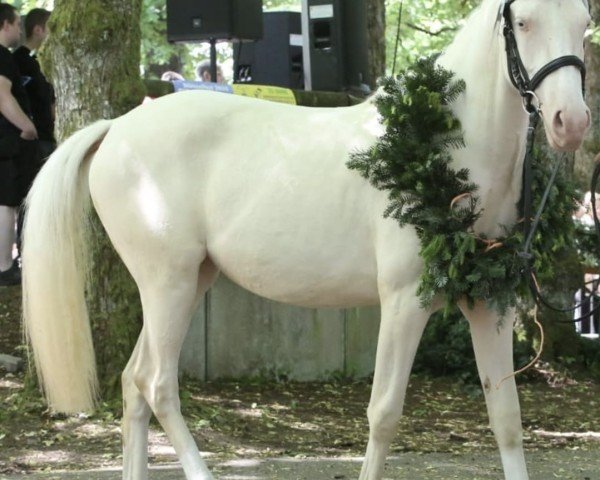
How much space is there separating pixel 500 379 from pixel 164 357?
1.49 m

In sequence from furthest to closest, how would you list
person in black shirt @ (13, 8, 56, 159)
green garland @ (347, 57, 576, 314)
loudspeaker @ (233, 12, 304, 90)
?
A: loudspeaker @ (233, 12, 304, 90) < person in black shirt @ (13, 8, 56, 159) < green garland @ (347, 57, 576, 314)

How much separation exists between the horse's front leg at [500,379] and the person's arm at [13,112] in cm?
446

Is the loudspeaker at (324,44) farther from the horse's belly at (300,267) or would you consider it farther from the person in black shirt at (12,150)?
the horse's belly at (300,267)

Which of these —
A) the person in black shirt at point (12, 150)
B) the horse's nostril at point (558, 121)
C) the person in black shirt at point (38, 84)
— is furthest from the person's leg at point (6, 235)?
the horse's nostril at point (558, 121)

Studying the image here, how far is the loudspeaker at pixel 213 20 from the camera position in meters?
10.8

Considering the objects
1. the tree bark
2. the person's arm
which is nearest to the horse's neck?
the tree bark

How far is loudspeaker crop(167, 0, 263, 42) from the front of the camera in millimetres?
10750

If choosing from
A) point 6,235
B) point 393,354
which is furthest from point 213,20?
point 393,354

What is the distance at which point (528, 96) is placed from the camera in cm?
445

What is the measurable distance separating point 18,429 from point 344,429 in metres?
2.02

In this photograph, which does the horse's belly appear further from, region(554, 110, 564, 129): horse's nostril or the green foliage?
the green foliage

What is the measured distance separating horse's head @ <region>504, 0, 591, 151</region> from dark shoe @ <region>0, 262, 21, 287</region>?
518cm

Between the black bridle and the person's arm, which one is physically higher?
the person's arm

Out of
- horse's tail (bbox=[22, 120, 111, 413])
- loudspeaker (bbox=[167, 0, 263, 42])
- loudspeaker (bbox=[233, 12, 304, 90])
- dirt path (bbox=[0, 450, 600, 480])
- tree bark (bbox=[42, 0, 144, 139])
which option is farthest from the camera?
loudspeaker (bbox=[233, 12, 304, 90])
